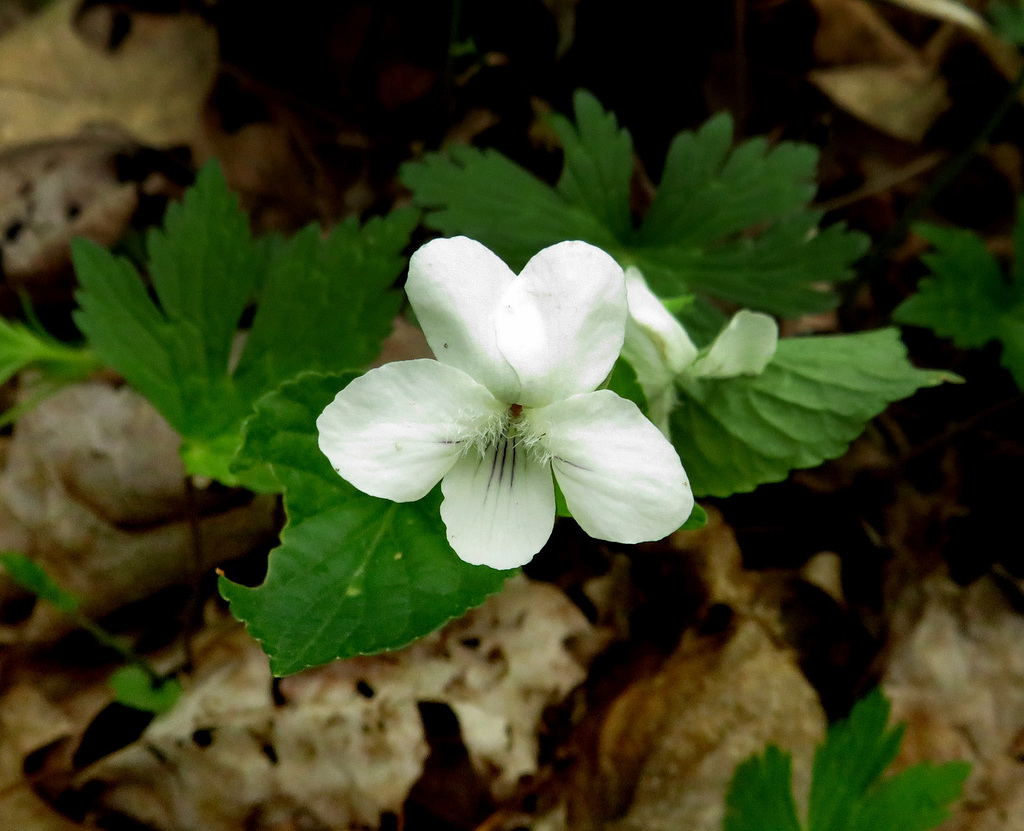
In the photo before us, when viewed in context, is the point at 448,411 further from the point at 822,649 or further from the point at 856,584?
the point at 856,584

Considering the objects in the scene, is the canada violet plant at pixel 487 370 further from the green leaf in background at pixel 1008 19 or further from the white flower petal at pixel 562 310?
the green leaf in background at pixel 1008 19

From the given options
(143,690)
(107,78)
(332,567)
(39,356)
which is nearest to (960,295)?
(332,567)

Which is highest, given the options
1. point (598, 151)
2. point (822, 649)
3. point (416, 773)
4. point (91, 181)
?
point (598, 151)

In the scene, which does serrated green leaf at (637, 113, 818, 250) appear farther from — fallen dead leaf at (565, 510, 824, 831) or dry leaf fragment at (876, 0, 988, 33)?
dry leaf fragment at (876, 0, 988, 33)

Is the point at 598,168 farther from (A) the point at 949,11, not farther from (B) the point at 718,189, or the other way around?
(A) the point at 949,11

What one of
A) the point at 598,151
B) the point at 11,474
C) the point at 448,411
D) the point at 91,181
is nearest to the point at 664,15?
the point at 598,151

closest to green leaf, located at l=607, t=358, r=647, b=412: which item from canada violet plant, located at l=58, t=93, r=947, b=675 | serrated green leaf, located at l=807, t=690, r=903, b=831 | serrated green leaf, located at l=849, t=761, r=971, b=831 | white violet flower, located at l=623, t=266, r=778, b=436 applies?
canada violet plant, located at l=58, t=93, r=947, b=675

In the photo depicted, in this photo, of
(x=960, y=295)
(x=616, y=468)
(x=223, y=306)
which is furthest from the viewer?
(x=960, y=295)
